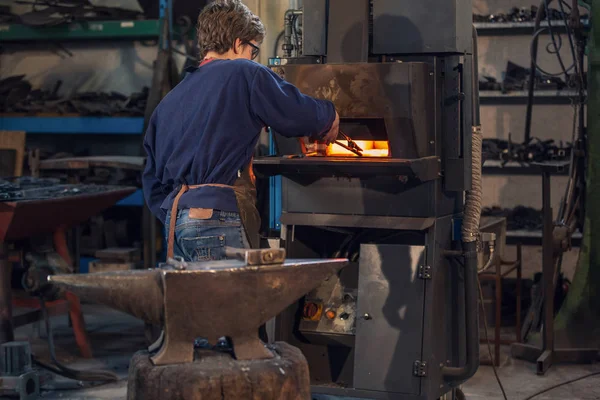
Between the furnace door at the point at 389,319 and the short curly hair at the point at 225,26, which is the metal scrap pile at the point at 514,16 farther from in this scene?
the short curly hair at the point at 225,26

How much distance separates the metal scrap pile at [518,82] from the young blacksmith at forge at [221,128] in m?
2.91

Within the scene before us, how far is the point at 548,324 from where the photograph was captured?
428cm

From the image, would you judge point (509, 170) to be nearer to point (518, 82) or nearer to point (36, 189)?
point (518, 82)

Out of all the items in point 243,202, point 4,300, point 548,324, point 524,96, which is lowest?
point 548,324

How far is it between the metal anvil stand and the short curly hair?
1.96 meters

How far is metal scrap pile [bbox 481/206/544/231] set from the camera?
17.7ft

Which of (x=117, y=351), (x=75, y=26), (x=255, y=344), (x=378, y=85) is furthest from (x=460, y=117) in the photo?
(x=75, y=26)

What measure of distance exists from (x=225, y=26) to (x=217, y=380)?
3.86ft

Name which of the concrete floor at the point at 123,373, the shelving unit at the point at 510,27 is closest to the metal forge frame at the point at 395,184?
the concrete floor at the point at 123,373

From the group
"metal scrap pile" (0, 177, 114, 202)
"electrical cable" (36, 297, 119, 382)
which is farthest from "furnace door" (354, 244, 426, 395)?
"metal scrap pile" (0, 177, 114, 202)

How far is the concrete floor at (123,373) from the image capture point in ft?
12.7

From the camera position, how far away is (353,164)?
2.91m

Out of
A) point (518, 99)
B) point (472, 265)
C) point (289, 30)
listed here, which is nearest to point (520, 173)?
point (518, 99)

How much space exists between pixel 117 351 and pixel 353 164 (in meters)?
2.33
